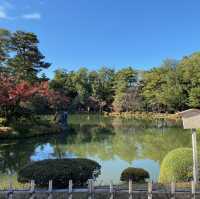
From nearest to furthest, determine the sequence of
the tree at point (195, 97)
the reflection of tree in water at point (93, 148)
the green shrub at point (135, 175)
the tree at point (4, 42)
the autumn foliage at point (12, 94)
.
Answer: the green shrub at point (135, 175), the reflection of tree in water at point (93, 148), the autumn foliage at point (12, 94), the tree at point (4, 42), the tree at point (195, 97)

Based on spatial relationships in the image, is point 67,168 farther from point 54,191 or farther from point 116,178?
point 116,178

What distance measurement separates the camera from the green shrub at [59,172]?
240 inches

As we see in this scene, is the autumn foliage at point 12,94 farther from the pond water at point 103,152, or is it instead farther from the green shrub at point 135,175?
the green shrub at point 135,175

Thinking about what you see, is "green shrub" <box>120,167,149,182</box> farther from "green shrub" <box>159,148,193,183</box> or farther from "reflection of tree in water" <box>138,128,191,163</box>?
"reflection of tree in water" <box>138,128,191,163</box>

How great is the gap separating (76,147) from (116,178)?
5.86 metres

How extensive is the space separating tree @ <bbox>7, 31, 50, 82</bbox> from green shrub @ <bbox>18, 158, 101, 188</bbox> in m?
18.2

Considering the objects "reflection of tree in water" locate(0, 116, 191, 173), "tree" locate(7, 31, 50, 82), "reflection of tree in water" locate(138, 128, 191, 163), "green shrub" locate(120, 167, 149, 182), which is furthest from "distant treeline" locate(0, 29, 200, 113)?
"green shrub" locate(120, 167, 149, 182)

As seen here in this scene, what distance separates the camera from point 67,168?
6.29 m

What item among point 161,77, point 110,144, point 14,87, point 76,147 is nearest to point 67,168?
point 76,147

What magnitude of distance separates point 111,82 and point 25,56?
2514 centimetres

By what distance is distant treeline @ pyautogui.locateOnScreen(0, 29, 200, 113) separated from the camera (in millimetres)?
24938

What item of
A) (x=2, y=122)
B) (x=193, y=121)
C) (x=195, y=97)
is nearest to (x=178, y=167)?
(x=193, y=121)

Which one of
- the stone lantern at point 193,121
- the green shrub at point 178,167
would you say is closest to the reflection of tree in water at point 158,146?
the green shrub at point 178,167

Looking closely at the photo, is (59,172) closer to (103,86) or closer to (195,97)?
(195,97)
